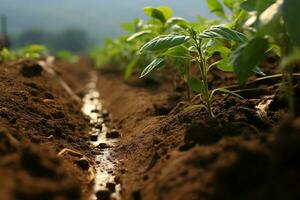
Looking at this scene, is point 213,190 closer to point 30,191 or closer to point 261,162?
point 261,162

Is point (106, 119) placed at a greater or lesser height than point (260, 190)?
greater

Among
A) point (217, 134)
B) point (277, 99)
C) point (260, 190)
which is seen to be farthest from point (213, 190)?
point (277, 99)

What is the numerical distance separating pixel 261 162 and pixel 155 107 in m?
2.90

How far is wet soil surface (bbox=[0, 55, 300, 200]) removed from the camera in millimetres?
2021

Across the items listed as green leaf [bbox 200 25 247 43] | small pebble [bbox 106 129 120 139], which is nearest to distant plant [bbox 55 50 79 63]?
small pebble [bbox 106 129 120 139]

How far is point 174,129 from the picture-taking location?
133 inches

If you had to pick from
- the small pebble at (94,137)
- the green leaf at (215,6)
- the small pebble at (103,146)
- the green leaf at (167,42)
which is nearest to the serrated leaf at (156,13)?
the green leaf at (215,6)

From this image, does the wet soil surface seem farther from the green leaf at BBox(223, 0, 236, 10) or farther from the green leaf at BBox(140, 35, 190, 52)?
the green leaf at BBox(223, 0, 236, 10)

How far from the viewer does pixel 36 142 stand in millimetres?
3330

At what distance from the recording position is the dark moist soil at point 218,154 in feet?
6.55

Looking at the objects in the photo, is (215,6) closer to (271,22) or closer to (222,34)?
(222,34)

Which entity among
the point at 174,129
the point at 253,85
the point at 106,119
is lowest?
the point at 174,129

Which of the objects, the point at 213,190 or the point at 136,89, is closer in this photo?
the point at 213,190

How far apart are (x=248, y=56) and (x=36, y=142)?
169 cm
